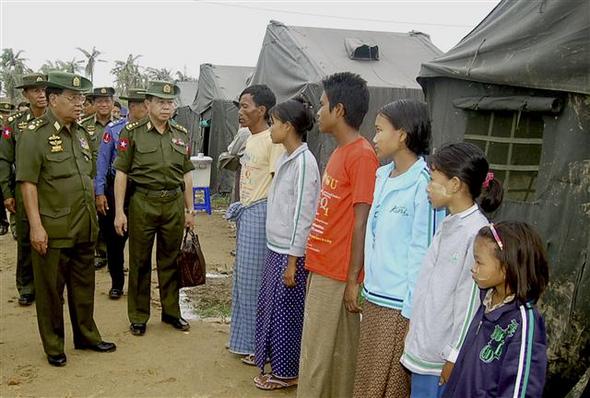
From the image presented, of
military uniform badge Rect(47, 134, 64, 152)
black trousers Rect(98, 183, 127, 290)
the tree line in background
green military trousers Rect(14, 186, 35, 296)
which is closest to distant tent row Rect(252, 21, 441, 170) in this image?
black trousers Rect(98, 183, 127, 290)

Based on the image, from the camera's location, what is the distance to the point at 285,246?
4.00m

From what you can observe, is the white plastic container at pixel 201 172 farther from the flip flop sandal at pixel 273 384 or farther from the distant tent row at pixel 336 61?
the flip flop sandal at pixel 273 384

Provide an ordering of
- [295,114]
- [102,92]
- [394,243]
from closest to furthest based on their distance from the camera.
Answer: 1. [394,243]
2. [295,114]
3. [102,92]

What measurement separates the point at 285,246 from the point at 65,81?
1.90 metres

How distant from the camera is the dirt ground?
13.5 ft

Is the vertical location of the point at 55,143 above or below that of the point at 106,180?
above

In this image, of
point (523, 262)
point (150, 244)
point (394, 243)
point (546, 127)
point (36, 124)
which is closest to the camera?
point (523, 262)

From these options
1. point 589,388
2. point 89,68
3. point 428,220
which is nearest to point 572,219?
point 589,388

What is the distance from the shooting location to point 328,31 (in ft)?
33.5

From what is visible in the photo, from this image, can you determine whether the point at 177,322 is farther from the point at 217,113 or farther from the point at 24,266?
the point at 217,113

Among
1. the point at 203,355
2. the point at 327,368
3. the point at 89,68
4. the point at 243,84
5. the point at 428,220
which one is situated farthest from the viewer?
the point at 89,68

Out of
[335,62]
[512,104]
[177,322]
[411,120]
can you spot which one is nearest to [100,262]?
[177,322]

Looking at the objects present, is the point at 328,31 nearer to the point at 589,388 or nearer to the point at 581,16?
the point at 581,16

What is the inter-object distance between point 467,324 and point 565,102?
2.10m
